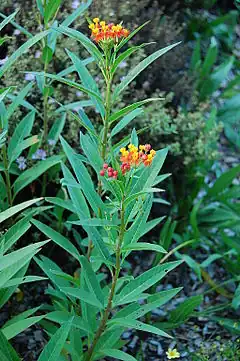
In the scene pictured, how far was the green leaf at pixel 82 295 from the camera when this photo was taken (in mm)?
1854

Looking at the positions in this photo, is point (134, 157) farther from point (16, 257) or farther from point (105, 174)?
point (16, 257)

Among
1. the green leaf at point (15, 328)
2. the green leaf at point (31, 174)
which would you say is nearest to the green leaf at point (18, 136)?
the green leaf at point (31, 174)

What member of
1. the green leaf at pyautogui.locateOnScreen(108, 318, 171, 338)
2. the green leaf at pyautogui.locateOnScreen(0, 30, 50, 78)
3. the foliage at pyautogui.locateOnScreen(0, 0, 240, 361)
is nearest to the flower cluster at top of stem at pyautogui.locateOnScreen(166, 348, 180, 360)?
the foliage at pyautogui.locateOnScreen(0, 0, 240, 361)

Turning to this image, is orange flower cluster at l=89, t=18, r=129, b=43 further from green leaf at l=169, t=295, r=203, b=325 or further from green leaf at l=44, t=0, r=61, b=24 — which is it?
green leaf at l=169, t=295, r=203, b=325

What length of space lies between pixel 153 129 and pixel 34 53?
665mm

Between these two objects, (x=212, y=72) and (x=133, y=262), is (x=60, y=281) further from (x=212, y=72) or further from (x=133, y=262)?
(x=212, y=72)

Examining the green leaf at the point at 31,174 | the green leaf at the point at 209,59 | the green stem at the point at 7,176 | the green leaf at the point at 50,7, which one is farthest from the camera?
the green leaf at the point at 209,59

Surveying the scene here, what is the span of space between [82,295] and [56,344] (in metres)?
0.16

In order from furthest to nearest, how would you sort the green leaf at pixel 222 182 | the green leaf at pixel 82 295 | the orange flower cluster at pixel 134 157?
the green leaf at pixel 222 182, the green leaf at pixel 82 295, the orange flower cluster at pixel 134 157

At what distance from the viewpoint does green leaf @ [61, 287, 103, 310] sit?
1.85 metres

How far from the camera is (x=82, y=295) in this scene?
1878mm

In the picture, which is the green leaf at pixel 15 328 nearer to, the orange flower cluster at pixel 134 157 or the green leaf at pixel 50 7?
the orange flower cluster at pixel 134 157

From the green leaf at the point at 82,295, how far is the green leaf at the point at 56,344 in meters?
0.09

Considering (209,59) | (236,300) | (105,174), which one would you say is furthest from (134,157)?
(209,59)
